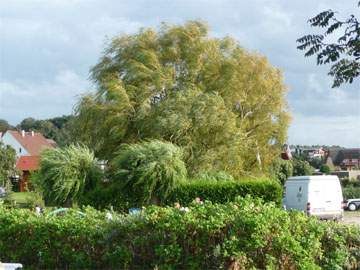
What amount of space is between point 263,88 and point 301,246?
33.5 m

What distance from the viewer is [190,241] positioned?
8.77 metres

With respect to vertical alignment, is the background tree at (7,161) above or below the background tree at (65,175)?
above

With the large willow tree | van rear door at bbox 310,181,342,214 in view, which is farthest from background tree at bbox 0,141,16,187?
van rear door at bbox 310,181,342,214

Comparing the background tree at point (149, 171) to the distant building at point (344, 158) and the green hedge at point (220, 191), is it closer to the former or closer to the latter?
the green hedge at point (220, 191)

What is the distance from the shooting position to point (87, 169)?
93.3 feet

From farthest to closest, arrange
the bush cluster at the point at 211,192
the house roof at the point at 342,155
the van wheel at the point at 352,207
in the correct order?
the house roof at the point at 342,155, the van wheel at the point at 352,207, the bush cluster at the point at 211,192

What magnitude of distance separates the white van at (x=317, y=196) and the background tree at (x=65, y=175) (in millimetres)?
9440

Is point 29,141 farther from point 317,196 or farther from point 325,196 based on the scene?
point 317,196

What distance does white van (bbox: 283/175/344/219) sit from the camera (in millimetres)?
30938

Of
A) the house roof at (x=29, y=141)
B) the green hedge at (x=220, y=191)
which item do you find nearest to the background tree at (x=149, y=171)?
the green hedge at (x=220, y=191)

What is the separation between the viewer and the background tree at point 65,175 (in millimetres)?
27297

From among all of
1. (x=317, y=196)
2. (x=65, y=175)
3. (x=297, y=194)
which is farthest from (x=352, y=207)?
(x=65, y=175)

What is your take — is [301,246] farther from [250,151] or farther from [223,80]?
[250,151]

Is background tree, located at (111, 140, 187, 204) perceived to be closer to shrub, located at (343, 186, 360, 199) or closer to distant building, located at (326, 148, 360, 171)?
shrub, located at (343, 186, 360, 199)
